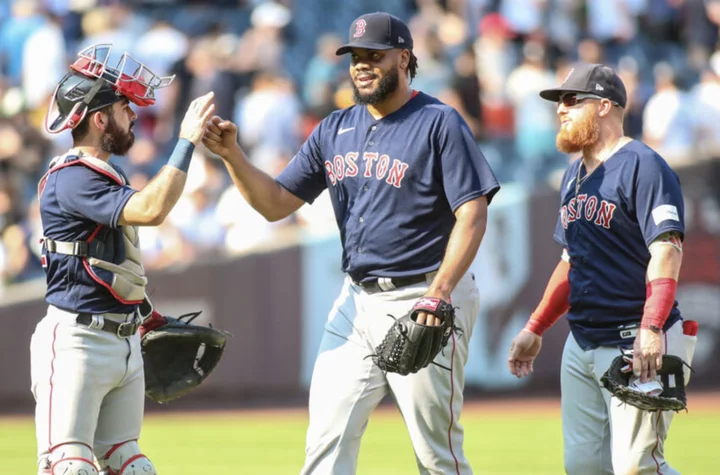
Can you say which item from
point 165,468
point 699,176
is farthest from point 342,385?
point 699,176

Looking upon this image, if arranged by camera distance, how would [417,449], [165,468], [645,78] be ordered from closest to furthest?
[417,449] < [165,468] < [645,78]

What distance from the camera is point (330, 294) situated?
13.3 meters

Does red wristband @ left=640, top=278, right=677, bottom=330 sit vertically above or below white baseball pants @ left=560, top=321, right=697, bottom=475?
above

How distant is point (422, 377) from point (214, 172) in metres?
8.49

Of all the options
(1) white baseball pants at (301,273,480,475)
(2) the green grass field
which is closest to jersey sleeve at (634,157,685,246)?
(1) white baseball pants at (301,273,480,475)

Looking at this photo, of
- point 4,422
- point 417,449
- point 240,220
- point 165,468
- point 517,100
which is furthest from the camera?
point 517,100

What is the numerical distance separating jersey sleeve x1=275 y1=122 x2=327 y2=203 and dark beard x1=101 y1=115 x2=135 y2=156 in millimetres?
887

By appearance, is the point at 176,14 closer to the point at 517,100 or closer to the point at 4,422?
the point at 517,100

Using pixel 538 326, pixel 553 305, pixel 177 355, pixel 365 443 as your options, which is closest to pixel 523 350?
pixel 538 326

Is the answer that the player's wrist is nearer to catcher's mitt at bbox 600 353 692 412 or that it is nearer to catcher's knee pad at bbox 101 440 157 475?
catcher's mitt at bbox 600 353 692 412

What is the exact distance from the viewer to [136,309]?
5.64 m

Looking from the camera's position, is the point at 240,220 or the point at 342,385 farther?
the point at 240,220

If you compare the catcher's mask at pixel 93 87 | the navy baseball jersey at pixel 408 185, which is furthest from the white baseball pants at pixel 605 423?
the catcher's mask at pixel 93 87

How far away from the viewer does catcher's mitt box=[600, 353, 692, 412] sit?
5371mm
